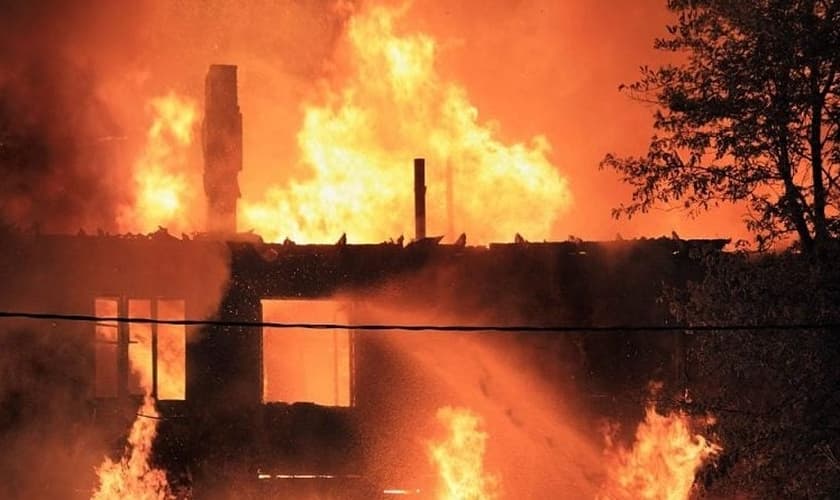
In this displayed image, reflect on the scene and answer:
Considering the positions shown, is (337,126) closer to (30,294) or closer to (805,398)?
(30,294)

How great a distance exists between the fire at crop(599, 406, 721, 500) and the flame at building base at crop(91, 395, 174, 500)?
8116 mm

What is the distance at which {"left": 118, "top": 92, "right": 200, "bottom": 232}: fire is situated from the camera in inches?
1362

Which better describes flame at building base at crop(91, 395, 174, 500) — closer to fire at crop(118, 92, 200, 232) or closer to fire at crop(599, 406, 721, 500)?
fire at crop(599, 406, 721, 500)

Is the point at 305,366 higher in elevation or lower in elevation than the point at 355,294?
lower

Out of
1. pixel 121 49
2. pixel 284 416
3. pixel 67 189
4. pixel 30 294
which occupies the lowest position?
Answer: pixel 284 416

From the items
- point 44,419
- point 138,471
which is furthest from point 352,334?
point 44,419

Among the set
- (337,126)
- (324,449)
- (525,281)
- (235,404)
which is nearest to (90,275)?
(235,404)

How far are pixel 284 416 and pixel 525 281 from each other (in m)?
5.09

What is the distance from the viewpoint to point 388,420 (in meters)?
22.5

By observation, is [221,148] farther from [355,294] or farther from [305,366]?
[305,366]

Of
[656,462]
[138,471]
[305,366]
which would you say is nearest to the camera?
[656,462]

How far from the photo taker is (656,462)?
21953 mm

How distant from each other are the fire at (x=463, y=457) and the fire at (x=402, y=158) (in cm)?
1489

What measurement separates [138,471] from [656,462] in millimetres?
9343
